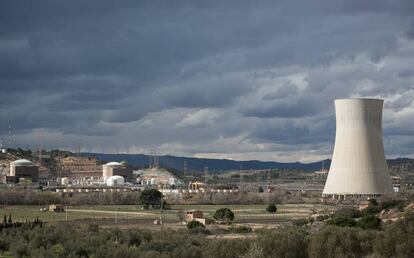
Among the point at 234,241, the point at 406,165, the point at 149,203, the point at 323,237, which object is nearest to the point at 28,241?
the point at 234,241

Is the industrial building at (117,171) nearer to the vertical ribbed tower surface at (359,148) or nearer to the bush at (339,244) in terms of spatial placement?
the vertical ribbed tower surface at (359,148)

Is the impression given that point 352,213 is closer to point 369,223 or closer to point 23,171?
point 369,223

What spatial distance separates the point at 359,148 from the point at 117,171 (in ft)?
283

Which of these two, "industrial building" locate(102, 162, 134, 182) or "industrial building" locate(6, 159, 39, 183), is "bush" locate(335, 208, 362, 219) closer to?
"industrial building" locate(6, 159, 39, 183)

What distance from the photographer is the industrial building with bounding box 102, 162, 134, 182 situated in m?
137

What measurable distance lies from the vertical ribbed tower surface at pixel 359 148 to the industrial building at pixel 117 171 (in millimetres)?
81789

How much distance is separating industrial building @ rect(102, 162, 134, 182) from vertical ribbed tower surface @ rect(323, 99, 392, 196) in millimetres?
81789

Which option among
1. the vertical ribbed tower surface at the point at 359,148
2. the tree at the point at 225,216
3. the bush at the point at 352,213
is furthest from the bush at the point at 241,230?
the vertical ribbed tower surface at the point at 359,148

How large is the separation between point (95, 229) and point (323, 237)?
55.3 feet

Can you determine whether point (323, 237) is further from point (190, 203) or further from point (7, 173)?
point (7, 173)

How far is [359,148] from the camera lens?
56531 millimetres

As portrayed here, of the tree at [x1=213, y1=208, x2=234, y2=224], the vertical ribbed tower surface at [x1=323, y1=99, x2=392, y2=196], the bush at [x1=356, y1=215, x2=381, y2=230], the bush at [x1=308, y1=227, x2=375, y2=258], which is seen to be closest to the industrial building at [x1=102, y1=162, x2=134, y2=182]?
the vertical ribbed tower surface at [x1=323, y1=99, x2=392, y2=196]

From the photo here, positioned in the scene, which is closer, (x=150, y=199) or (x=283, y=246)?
(x=283, y=246)

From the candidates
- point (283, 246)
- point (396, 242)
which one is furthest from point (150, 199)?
point (396, 242)
